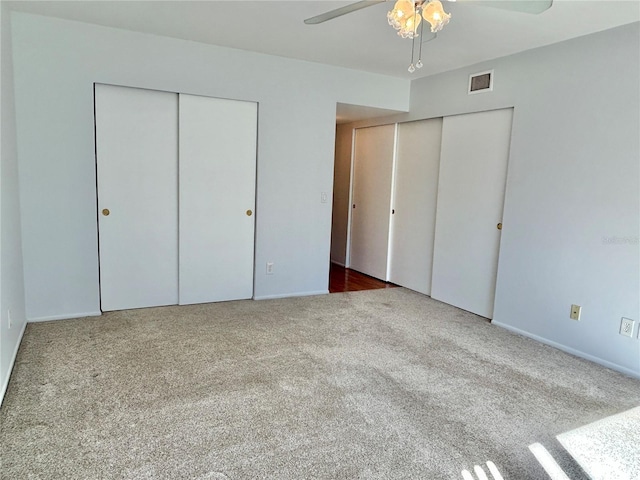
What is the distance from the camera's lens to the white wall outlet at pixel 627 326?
2766 millimetres

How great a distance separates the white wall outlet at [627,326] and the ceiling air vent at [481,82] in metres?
2.17

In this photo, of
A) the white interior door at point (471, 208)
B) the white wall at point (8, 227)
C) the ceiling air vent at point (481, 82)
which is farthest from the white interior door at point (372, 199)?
the white wall at point (8, 227)

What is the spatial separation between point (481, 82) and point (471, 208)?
3.81 feet

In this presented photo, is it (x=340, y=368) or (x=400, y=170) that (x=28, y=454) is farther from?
(x=400, y=170)

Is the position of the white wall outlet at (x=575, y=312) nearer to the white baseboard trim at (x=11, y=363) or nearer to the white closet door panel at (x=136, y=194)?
the white closet door panel at (x=136, y=194)

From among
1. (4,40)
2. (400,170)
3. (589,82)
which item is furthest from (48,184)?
(589,82)

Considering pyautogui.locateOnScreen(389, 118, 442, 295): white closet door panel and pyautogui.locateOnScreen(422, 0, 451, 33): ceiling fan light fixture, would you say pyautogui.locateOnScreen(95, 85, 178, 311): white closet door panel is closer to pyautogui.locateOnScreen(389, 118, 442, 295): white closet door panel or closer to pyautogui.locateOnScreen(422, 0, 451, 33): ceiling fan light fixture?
pyautogui.locateOnScreen(422, 0, 451, 33): ceiling fan light fixture

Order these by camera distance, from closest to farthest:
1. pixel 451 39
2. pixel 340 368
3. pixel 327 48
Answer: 1. pixel 340 368
2. pixel 451 39
3. pixel 327 48

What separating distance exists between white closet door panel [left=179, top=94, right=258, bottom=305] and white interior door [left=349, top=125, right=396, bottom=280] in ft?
5.93

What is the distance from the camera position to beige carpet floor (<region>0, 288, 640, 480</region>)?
178 cm

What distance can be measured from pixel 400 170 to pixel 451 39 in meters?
1.89

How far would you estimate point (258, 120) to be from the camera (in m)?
3.93

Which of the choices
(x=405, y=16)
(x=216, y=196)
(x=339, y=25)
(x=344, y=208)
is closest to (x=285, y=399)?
(x=405, y=16)

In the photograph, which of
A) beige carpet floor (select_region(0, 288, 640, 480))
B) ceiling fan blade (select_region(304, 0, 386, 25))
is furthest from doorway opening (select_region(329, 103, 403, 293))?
ceiling fan blade (select_region(304, 0, 386, 25))
